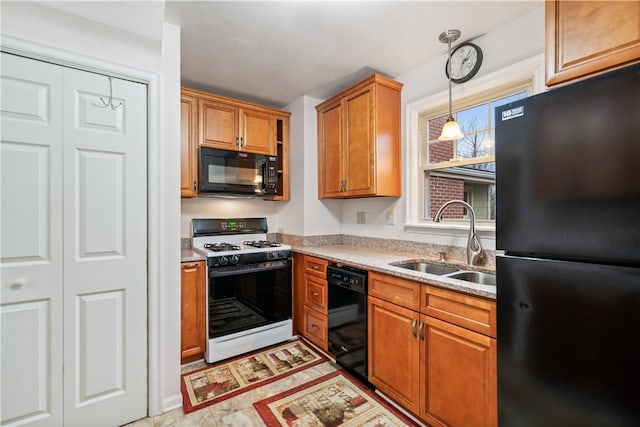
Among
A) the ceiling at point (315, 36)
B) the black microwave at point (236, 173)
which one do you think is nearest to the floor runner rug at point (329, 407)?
the black microwave at point (236, 173)

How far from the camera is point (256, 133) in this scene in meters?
3.00

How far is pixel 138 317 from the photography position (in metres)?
1.76

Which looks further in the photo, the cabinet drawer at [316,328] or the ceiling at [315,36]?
the cabinet drawer at [316,328]

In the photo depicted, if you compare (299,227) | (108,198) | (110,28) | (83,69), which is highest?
(110,28)

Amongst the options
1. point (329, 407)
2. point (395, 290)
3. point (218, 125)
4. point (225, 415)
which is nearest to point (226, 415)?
point (225, 415)

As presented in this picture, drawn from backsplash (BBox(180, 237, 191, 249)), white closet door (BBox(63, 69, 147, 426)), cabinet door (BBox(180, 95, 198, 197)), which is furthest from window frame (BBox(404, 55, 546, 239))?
backsplash (BBox(180, 237, 191, 249))

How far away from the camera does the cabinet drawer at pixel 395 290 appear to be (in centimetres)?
170

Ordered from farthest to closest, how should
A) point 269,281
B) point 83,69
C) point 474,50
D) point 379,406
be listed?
point 269,281 → point 474,50 → point 379,406 → point 83,69

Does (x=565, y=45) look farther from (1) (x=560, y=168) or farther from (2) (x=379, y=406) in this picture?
(2) (x=379, y=406)

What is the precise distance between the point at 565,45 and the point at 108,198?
7.71 feet

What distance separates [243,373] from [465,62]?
2930 mm

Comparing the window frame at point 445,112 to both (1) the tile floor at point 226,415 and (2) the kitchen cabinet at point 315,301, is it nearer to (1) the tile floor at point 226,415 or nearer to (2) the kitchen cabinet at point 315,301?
(2) the kitchen cabinet at point 315,301

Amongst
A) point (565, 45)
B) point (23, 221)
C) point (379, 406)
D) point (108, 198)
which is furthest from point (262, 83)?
point (379, 406)

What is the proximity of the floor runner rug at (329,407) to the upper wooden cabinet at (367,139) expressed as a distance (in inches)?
60.5
